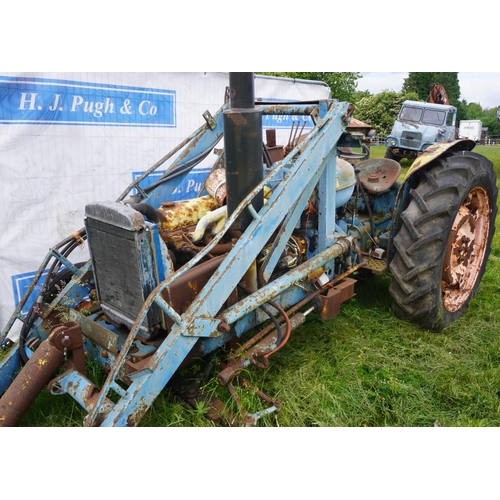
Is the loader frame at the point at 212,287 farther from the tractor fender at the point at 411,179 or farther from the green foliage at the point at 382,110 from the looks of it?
the green foliage at the point at 382,110

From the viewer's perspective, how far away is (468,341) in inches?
133

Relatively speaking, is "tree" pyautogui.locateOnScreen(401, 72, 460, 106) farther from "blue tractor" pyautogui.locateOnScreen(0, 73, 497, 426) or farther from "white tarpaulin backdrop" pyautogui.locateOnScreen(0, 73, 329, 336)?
"blue tractor" pyautogui.locateOnScreen(0, 73, 497, 426)

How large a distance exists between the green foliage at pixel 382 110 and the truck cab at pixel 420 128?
11881mm

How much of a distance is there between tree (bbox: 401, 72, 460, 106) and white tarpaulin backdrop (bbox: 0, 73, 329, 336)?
32325 mm

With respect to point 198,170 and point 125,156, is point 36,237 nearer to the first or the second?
point 125,156

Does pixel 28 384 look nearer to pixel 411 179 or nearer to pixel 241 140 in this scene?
pixel 241 140

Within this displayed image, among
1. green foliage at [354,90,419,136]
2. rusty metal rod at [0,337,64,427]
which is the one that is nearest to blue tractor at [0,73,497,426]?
rusty metal rod at [0,337,64,427]

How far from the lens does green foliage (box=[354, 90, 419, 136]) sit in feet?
81.8

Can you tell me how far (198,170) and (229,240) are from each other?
257cm

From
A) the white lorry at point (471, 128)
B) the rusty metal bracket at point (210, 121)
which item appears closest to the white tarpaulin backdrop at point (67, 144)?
the rusty metal bracket at point (210, 121)

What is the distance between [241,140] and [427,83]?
36480 mm

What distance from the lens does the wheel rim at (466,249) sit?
350 centimetres

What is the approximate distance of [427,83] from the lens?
3391cm

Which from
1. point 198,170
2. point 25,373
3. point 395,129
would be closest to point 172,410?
point 25,373
